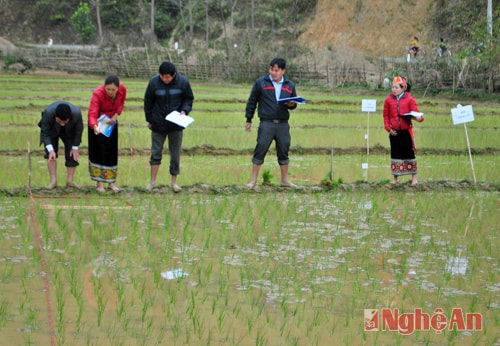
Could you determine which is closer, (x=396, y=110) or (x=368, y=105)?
(x=396, y=110)

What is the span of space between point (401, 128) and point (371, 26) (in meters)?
34.3

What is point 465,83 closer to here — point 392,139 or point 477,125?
point 477,125

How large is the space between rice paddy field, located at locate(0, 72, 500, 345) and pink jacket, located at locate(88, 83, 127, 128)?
0.82m

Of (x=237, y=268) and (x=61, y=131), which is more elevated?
(x=61, y=131)

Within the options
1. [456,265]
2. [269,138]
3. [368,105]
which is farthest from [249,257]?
[368,105]

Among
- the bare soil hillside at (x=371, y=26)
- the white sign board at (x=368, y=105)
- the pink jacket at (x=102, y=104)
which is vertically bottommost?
the white sign board at (x=368, y=105)

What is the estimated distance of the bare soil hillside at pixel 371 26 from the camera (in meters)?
40.7

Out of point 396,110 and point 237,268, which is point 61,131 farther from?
point 396,110

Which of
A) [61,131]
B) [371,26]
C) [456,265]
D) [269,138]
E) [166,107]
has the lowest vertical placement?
[456,265]

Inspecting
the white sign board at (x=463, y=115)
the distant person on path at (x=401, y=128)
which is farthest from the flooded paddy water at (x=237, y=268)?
the white sign board at (x=463, y=115)

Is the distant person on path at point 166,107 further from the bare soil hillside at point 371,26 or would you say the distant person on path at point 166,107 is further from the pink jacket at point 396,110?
the bare soil hillside at point 371,26

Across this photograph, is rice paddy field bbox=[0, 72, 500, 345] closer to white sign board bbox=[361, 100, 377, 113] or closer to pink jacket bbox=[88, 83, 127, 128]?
pink jacket bbox=[88, 83, 127, 128]

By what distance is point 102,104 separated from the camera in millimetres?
8484

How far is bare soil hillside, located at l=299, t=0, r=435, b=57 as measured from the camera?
1602 inches
